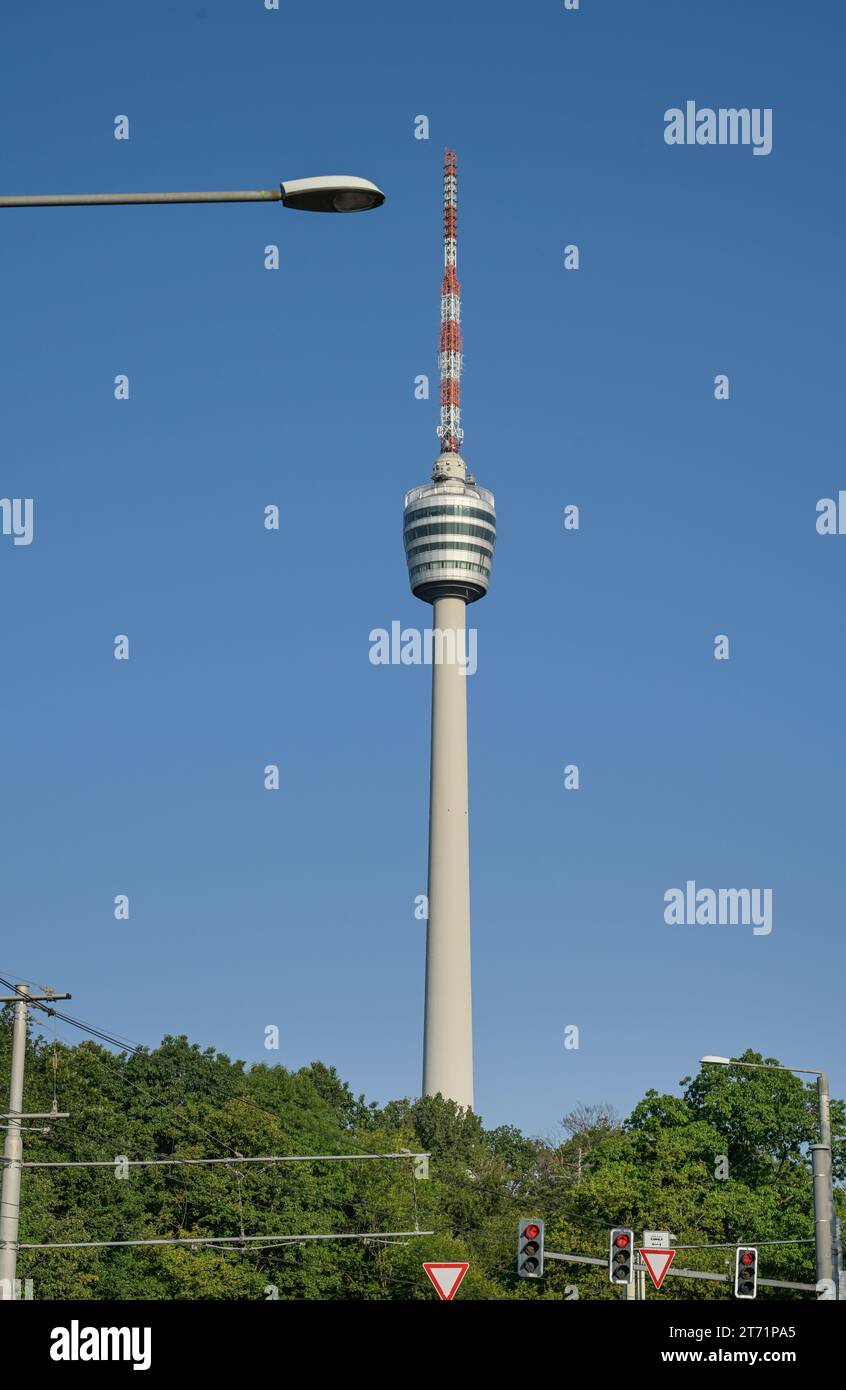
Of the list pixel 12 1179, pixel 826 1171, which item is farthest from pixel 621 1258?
pixel 12 1179

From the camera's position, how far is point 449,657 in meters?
165

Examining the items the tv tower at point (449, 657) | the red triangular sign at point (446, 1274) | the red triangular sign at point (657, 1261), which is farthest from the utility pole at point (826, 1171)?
the tv tower at point (449, 657)

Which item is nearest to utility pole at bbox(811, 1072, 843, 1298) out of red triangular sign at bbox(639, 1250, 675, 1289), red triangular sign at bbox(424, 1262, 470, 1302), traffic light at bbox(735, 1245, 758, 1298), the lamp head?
traffic light at bbox(735, 1245, 758, 1298)

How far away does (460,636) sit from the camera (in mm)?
164625

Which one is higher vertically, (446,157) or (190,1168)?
Answer: (446,157)

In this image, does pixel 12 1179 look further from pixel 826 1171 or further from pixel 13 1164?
pixel 826 1171

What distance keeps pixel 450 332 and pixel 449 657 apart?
28.6m

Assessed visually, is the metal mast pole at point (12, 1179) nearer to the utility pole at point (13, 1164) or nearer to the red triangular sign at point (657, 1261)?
the utility pole at point (13, 1164)

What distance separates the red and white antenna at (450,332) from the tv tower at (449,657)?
0.09 meters

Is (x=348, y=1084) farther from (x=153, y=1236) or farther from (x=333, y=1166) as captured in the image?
(x=153, y=1236)

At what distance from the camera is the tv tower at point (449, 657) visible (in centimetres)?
15325
